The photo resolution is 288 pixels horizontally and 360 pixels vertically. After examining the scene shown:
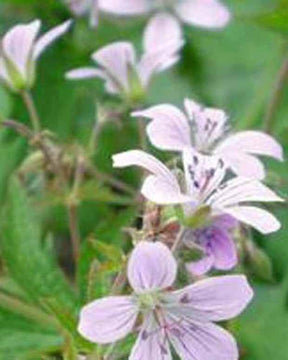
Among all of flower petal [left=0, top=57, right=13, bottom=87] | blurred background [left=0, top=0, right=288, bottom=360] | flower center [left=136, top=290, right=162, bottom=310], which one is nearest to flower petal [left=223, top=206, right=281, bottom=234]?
flower center [left=136, top=290, right=162, bottom=310]

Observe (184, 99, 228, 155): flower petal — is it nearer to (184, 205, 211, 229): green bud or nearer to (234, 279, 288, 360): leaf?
(184, 205, 211, 229): green bud

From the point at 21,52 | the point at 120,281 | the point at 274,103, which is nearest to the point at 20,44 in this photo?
the point at 21,52

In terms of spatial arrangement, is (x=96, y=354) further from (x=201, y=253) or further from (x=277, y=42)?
(x=277, y=42)

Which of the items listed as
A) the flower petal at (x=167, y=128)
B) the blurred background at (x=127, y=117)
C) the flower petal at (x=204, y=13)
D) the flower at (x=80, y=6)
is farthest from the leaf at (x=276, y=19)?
the flower at (x=80, y=6)

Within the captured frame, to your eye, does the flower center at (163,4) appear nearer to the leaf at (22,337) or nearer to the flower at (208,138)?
the flower at (208,138)

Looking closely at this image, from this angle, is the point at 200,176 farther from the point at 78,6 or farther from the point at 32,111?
the point at 78,6

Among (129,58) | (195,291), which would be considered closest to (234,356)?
(195,291)

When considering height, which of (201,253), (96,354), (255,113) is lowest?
(255,113)
